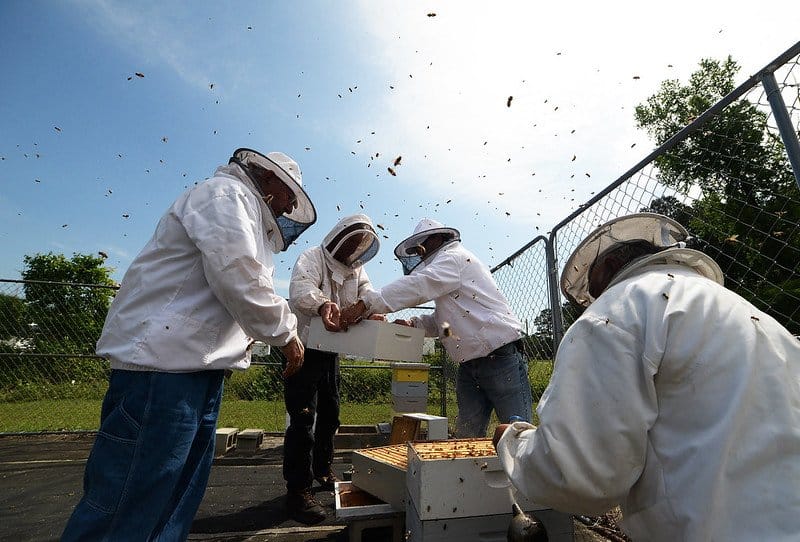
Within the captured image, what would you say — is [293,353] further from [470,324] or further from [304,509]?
[304,509]

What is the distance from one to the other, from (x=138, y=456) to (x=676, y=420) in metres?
1.98

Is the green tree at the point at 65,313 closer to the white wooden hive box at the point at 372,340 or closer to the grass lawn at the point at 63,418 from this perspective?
the grass lawn at the point at 63,418

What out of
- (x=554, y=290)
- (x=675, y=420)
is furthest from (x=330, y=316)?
(x=675, y=420)

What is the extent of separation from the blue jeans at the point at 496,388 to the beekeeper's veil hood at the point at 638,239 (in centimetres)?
142

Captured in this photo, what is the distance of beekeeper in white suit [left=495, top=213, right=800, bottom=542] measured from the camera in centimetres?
112

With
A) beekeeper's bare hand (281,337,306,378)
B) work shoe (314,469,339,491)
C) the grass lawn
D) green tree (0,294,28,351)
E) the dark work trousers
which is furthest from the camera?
the grass lawn

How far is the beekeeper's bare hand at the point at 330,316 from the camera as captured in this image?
3301 mm

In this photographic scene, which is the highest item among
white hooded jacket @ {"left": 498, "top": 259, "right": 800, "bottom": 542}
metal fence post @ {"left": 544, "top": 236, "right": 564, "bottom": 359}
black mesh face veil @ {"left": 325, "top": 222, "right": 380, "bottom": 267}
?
black mesh face veil @ {"left": 325, "top": 222, "right": 380, "bottom": 267}

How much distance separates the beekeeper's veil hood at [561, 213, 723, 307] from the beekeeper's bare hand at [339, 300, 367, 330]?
5.26 feet

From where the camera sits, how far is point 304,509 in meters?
3.53

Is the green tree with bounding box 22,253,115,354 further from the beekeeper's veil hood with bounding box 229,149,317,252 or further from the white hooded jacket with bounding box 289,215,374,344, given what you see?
the beekeeper's veil hood with bounding box 229,149,317,252

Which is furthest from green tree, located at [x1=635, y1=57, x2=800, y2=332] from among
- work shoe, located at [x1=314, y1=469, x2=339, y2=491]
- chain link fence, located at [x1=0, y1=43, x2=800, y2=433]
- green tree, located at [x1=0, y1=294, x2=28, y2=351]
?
green tree, located at [x1=0, y1=294, x2=28, y2=351]

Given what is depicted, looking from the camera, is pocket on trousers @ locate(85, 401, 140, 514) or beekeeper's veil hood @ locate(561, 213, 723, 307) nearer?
beekeeper's veil hood @ locate(561, 213, 723, 307)

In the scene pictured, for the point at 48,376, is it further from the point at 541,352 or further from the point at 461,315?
the point at 541,352
